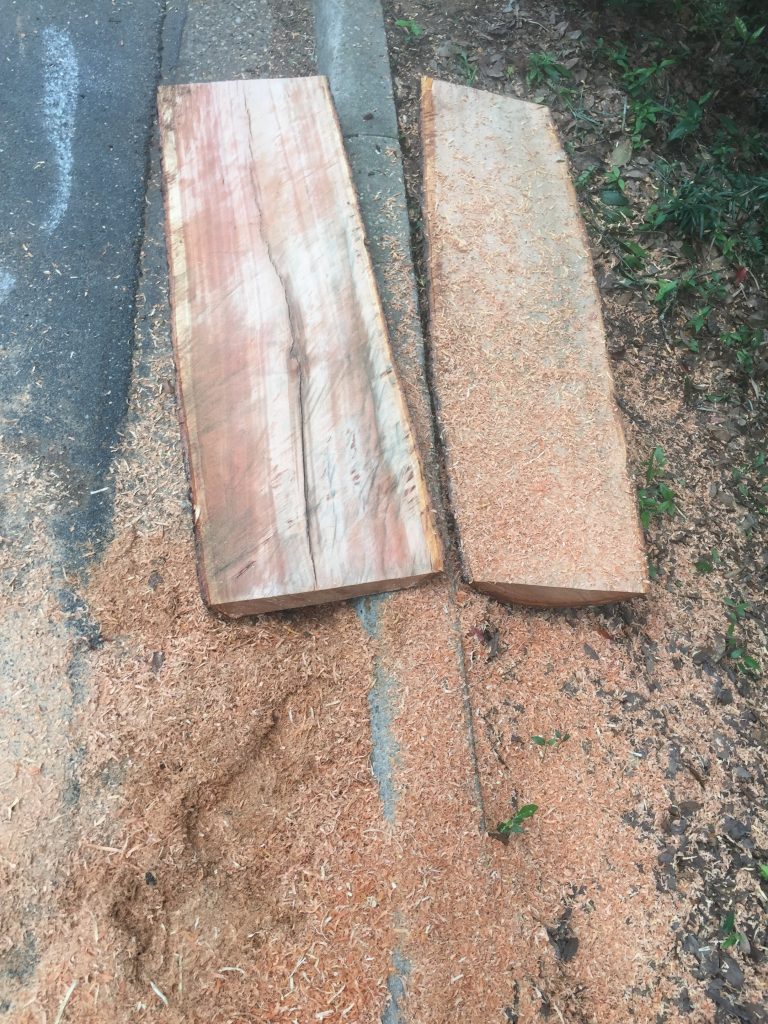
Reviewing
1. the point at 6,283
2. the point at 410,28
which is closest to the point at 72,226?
the point at 6,283

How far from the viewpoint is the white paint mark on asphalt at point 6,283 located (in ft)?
8.68

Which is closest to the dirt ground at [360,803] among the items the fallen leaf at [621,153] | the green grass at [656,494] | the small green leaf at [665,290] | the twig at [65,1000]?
the twig at [65,1000]

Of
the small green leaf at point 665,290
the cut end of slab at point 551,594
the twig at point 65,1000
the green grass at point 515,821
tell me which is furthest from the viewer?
the small green leaf at point 665,290

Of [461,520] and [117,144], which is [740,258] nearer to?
[461,520]

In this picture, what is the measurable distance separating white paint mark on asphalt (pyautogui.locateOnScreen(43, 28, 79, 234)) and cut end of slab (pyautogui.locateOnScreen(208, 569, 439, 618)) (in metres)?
1.61

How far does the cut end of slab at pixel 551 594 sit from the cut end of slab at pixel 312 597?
0.19 meters

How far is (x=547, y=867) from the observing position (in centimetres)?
202

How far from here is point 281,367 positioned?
2.28 metres

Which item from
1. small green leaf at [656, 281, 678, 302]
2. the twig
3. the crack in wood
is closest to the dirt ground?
the twig

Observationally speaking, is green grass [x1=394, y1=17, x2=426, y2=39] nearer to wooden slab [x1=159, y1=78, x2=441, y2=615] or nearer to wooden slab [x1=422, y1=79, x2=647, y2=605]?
wooden slab [x1=422, y1=79, x2=647, y2=605]

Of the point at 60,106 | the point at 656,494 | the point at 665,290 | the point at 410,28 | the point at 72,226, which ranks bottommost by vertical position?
the point at 656,494

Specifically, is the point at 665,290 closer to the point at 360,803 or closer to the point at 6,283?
the point at 360,803

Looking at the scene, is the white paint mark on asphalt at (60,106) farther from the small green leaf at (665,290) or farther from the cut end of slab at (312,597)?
the small green leaf at (665,290)

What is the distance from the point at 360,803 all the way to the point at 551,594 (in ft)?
2.39
